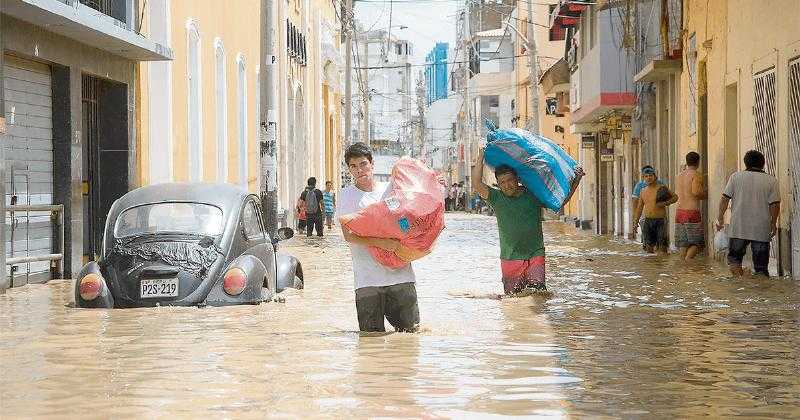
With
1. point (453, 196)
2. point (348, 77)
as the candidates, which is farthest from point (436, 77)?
point (348, 77)

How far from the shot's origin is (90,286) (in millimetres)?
13898

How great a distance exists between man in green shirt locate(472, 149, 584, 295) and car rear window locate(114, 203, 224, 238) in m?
2.75

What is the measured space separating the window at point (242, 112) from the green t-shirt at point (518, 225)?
61.2 ft

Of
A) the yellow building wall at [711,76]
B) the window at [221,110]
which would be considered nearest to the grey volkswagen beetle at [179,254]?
the yellow building wall at [711,76]

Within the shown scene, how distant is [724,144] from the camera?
76.1 feet

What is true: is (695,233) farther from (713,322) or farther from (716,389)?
(716,389)

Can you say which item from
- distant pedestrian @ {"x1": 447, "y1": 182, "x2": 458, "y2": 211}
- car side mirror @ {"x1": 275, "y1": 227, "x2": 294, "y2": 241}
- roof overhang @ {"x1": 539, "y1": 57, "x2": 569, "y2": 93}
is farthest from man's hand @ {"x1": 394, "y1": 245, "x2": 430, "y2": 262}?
distant pedestrian @ {"x1": 447, "y1": 182, "x2": 458, "y2": 211}

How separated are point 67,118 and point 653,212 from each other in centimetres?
1107

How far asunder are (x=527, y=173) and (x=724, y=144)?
8350 mm

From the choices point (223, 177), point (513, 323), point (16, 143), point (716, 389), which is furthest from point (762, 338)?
point (223, 177)

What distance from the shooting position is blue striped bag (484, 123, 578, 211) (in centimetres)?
1563

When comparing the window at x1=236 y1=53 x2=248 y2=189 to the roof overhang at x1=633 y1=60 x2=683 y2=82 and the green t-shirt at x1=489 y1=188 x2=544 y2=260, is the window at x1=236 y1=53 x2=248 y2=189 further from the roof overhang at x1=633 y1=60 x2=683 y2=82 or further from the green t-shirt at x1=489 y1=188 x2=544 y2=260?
the green t-shirt at x1=489 y1=188 x2=544 y2=260

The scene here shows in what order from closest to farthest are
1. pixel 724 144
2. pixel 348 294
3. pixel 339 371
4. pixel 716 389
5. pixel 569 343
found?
pixel 716 389
pixel 339 371
pixel 569 343
pixel 348 294
pixel 724 144

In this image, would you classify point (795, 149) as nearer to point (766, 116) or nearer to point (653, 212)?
point (766, 116)
